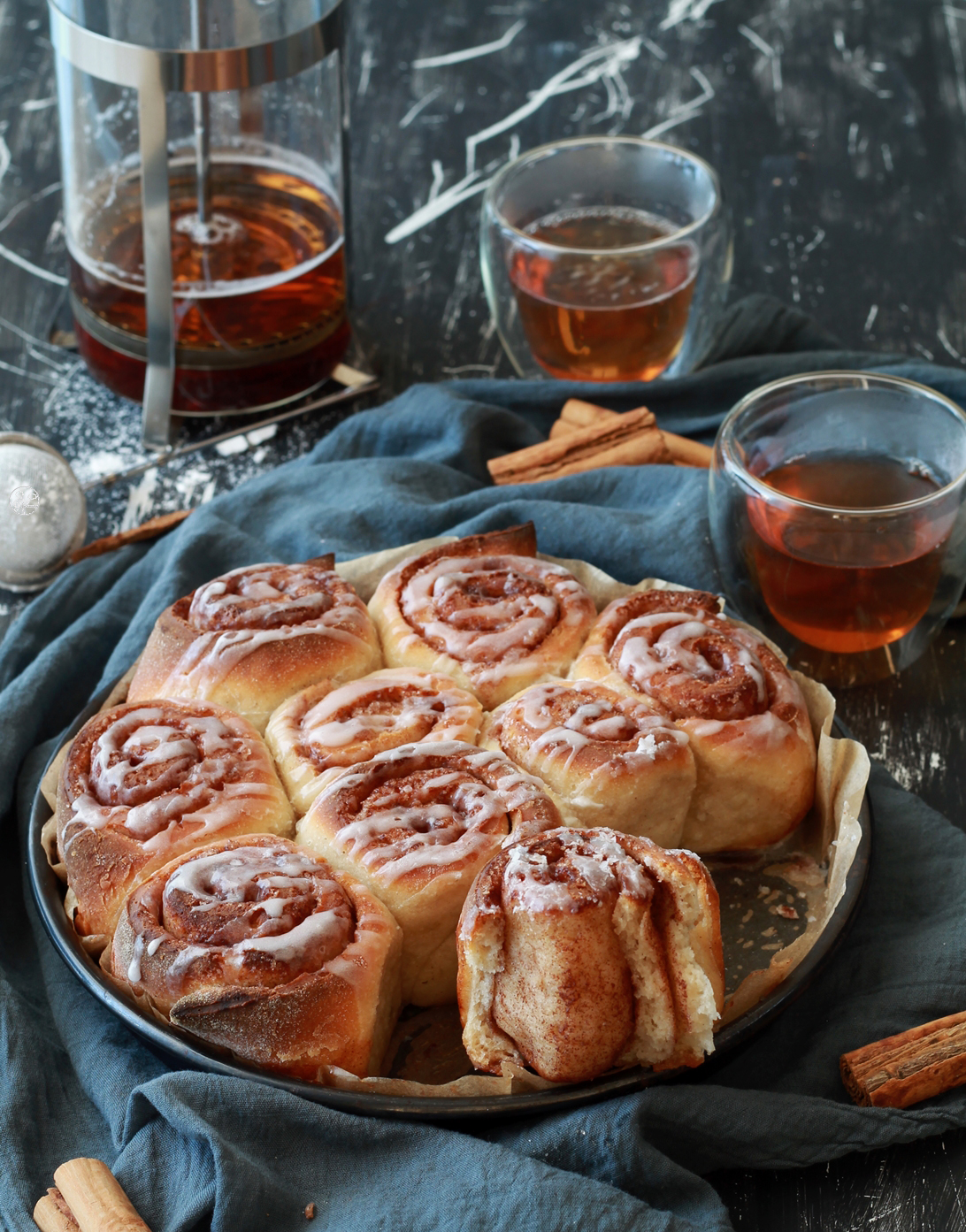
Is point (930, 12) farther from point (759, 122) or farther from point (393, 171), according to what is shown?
point (393, 171)

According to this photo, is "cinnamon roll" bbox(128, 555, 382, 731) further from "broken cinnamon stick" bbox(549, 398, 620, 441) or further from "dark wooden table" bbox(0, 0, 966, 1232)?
"broken cinnamon stick" bbox(549, 398, 620, 441)

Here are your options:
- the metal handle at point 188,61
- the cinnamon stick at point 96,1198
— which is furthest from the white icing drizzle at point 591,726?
the metal handle at point 188,61

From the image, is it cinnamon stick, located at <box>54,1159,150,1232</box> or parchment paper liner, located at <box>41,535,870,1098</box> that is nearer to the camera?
cinnamon stick, located at <box>54,1159,150,1232</box>

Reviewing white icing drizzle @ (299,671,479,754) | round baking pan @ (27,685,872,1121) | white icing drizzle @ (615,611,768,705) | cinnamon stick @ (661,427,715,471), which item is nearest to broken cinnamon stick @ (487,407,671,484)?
cinnamon stick @ (661,427,715,471)

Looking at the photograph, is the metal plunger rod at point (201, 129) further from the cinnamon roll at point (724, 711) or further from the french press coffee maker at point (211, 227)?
the cinnamon roll at point (724, 711)

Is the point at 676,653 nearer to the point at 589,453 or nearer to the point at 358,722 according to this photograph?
the point at 358,722

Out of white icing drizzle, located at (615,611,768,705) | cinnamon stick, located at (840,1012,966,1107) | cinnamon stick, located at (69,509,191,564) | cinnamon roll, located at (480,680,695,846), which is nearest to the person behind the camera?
cinnamon stick, located at (840,1012,966,1107)
